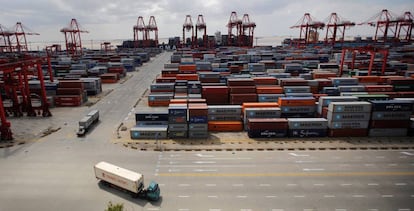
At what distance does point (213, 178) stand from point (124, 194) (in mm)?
10063

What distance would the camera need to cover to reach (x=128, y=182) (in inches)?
984

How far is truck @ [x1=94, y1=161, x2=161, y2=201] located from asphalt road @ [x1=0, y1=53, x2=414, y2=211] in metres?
0.70

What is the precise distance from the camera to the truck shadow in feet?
81.0

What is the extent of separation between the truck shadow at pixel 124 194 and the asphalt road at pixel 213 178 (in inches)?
4.0

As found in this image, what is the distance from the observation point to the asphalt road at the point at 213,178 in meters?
24.5

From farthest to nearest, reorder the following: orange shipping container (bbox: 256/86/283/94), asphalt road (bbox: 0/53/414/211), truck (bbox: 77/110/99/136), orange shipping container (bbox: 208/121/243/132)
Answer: orange shipping container (bbox: 256/86/283/94) < orange shipping container (bbox: 208/121/243/132) < truck (bbox: 77/110/99/136) < asphalt road (bbox: 0/53/414/211)

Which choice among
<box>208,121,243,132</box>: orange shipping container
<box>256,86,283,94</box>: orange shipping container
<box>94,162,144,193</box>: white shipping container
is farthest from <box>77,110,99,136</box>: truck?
<box>256,86,283,94</box>: orange shipping container

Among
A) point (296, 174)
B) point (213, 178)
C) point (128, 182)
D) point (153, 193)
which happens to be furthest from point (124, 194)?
point (296, 174)

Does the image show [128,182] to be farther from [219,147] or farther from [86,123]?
[86,123]

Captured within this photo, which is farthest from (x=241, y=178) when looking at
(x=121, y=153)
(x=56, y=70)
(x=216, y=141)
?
(x=56, y=70)

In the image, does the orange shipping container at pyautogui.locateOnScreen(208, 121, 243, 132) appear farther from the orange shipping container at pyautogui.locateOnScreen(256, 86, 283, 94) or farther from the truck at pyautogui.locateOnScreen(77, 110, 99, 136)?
the truck at pyautogui.locateOnScreen(77, 110, 99, 136)

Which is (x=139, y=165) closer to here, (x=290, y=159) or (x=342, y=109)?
(x=290, y=159)

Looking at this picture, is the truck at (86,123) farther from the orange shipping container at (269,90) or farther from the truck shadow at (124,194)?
the orange shipping container at (269,90)

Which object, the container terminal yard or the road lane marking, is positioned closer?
the container terminal yard
